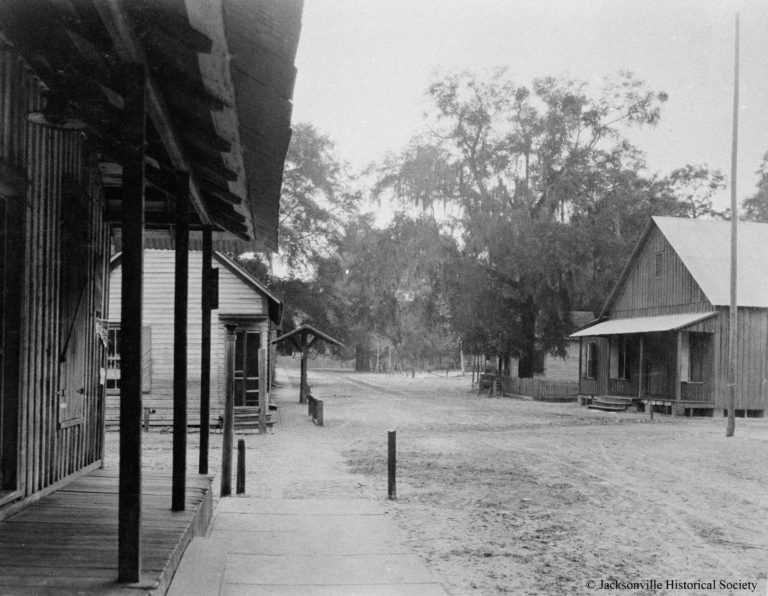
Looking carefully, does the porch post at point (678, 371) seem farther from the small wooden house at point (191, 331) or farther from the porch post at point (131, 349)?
the porch post at point (131, 349)

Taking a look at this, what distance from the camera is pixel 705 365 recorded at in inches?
1024

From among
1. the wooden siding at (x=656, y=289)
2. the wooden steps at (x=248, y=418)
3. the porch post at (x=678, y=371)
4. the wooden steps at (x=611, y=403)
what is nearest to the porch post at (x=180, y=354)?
the wooden steps at (x=248, y=418)

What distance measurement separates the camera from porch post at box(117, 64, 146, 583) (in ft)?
11.9

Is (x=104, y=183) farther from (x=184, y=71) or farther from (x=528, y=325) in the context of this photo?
(x=528, y=325)

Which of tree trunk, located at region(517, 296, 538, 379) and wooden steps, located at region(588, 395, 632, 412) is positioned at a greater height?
tree trunk, located at region(517, 296, 538, 379)

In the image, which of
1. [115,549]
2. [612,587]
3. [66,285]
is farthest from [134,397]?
[612,587]

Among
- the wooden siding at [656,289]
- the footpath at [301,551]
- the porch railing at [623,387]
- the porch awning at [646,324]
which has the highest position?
the wooden siding at [656,289]

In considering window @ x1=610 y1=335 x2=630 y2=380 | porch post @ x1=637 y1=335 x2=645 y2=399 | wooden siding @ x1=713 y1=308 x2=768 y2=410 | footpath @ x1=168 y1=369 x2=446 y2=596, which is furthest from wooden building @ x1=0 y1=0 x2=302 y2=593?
window @ x1=610 y1=335 x2=630 y2=380

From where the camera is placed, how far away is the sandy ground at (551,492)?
6.53m

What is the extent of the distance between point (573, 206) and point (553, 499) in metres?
26.9

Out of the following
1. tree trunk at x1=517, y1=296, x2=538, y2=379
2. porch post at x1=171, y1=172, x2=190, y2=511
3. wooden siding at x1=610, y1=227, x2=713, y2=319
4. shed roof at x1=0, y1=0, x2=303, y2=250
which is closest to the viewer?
shed roof at x1=0, y1=0, x2=303, y2=250

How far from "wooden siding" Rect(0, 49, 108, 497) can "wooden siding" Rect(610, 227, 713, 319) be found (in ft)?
73.7

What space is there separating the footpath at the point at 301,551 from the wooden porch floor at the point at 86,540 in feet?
0.71

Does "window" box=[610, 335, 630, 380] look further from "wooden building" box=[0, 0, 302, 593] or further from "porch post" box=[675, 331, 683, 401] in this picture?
"wooden building" box=[0, 0, 302, 593]
